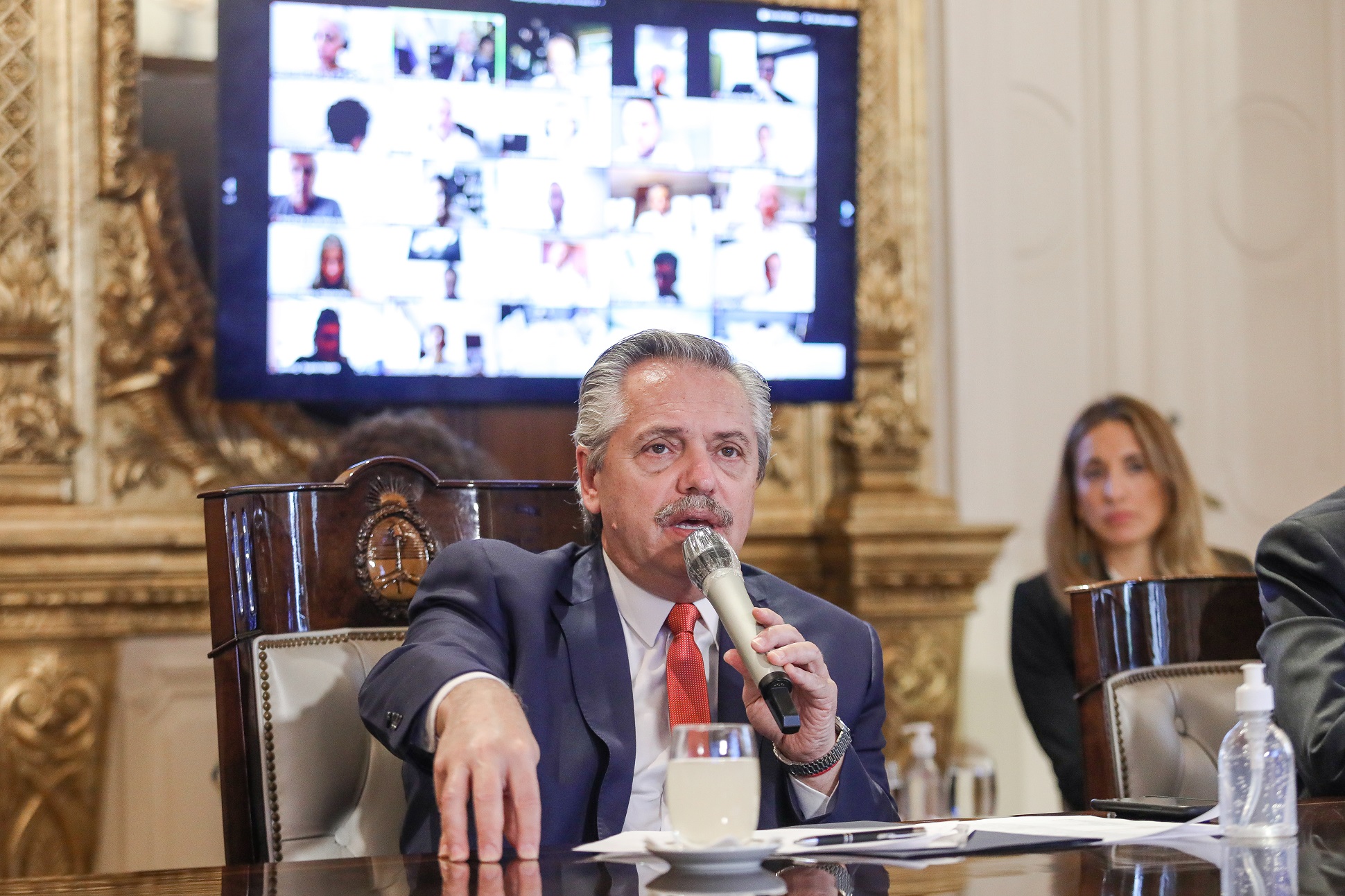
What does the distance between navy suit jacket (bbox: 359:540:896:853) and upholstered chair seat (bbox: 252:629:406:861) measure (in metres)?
0.08

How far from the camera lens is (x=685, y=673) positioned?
1.87m

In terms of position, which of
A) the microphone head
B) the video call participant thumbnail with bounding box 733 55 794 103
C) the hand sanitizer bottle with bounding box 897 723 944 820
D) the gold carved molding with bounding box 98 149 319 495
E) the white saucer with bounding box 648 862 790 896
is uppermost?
the video call participant thumbnail with bounding box 733 55 794 103

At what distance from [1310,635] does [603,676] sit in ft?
2.91

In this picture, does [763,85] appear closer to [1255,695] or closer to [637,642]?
[637,642]

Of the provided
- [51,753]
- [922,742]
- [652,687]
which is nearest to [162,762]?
[51,753]

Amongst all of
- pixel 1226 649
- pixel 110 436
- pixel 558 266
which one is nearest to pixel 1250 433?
pixel 558 266

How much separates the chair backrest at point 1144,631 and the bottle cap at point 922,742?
1.52 meters

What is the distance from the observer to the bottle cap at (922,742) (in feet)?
11.7

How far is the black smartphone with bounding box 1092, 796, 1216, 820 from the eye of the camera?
151cm

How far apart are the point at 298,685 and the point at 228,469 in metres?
1.90

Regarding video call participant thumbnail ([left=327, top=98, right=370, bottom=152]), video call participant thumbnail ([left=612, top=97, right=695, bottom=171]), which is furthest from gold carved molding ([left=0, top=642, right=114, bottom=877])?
video call participant thumbnail ([left=612, top=97, right=695, bottom=171])

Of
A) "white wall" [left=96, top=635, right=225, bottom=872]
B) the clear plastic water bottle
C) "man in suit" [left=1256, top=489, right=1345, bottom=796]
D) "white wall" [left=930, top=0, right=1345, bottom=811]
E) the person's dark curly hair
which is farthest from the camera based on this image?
"white wall" [left=930, top=0, right=1345, bottom=811]

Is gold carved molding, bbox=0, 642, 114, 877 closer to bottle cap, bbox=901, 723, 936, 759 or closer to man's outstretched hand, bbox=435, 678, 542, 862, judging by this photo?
bottle cap, bbox=901, 723, 936, 759

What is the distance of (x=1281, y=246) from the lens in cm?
455
